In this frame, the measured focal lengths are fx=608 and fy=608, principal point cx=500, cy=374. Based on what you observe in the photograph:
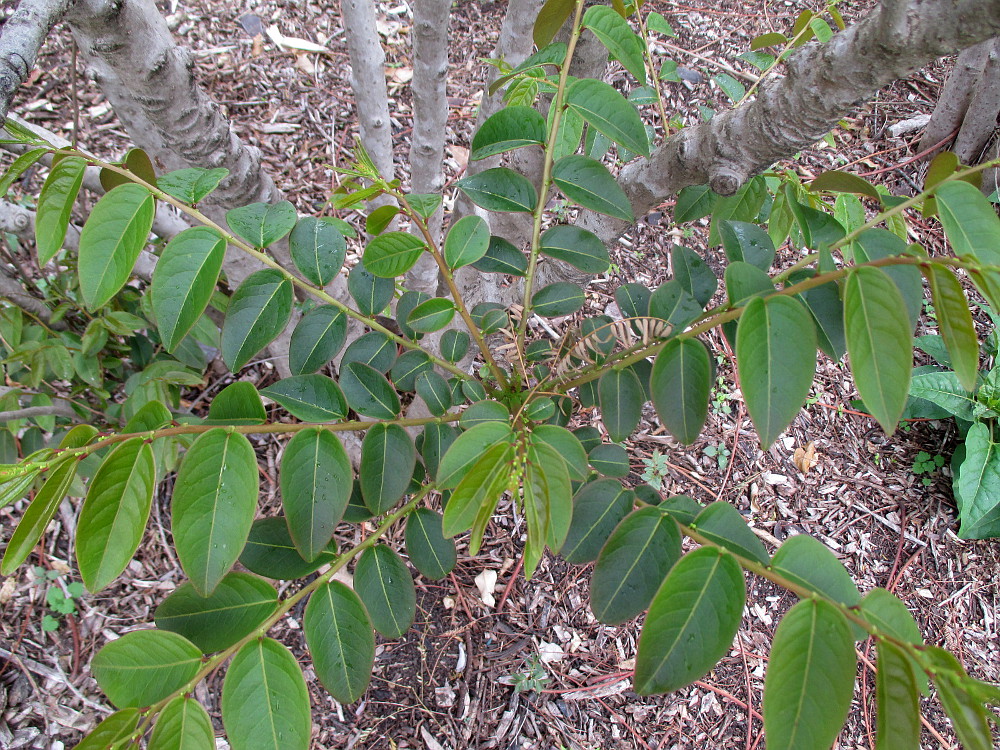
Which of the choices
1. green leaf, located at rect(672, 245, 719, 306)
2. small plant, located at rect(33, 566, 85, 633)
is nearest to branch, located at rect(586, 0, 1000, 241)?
green leaf, located at rect(672, 245, 719, 306)

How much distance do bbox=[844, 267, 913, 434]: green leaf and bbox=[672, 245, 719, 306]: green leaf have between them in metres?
0.46

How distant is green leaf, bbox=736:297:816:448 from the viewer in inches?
29.5

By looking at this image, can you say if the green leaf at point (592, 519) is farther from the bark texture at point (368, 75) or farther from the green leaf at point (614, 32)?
the bark texture at point (368, 75)

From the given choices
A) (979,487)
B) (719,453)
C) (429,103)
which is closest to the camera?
(429,103)

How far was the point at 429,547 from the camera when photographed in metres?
1.15

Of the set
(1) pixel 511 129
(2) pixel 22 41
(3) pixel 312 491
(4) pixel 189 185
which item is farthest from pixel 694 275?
(2) pixel 22 41

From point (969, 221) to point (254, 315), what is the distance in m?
1.10

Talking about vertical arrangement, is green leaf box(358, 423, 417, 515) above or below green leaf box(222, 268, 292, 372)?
below

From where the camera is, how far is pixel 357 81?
6.24 ft

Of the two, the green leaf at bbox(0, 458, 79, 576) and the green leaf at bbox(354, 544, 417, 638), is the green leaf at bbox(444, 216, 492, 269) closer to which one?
the green leaf at bbox(354, 544, 417, 638)

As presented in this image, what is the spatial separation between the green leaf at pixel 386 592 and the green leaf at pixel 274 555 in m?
0.08

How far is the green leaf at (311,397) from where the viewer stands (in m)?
1.02

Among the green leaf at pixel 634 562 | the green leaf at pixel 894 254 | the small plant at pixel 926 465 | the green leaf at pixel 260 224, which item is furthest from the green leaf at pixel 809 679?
the small plant at pixel 926 465

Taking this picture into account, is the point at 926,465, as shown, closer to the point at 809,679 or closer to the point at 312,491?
the point at 809,679
